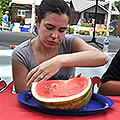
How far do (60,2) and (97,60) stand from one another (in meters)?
0.55

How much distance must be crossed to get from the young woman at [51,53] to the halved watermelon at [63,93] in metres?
0.08

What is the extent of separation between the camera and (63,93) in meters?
0.95

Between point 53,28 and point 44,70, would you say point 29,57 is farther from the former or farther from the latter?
point 44,70

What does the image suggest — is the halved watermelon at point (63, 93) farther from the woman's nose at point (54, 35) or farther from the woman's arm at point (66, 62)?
the woman's nose at point (54, 35)

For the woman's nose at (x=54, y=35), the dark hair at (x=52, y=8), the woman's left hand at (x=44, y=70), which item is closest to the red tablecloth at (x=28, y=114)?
the woman's left hand at (x=44, y=70)

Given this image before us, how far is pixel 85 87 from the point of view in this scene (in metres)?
0.98

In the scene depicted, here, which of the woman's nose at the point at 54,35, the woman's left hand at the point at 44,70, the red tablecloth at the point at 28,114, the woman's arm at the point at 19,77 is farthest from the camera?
the woman's arm at the point at 19,77

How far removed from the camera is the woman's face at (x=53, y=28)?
1.33 m

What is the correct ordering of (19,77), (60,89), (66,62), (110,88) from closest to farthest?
(60,89), (66,62), (19,77), (110,88)

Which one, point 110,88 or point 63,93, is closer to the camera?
point 63,93

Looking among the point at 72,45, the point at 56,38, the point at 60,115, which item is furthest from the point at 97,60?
the point at 60,115

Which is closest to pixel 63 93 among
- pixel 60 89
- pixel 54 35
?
pixel 60 89

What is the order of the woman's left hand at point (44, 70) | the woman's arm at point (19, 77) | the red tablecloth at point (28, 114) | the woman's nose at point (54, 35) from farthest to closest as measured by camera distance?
the woman's arm at point (19, 77)
the woman's nose at point (54, 35)
the woman's left hand at point (44, 70)
the red tablecloth at point (28, 114)

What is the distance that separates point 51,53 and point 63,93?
754mm
